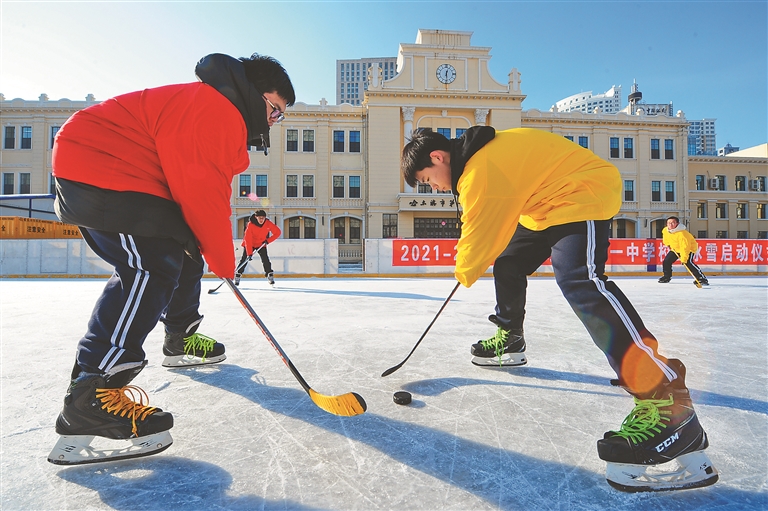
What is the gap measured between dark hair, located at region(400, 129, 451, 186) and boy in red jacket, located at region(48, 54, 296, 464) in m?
0.83

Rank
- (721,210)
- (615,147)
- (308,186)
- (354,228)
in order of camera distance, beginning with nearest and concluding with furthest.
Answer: (308,186)
(354,228)
(615,147)
(721,210)

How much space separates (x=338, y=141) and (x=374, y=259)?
17502 mm

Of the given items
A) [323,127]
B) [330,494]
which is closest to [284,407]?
[330,494]

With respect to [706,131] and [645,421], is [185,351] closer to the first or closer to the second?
[645,421]

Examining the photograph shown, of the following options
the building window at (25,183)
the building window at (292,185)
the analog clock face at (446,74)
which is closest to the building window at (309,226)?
the building window at (292,185)

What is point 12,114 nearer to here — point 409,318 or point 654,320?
point 409,318

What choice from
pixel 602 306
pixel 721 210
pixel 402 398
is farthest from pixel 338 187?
pixel 721 210

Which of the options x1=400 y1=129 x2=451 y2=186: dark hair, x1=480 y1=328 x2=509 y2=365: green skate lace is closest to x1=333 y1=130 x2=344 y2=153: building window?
x1=480 y1=328 x2=509 y2=365: green skate lace

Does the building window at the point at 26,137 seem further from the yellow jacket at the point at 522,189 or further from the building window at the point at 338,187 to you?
the yellow jacket at the point at 522,189

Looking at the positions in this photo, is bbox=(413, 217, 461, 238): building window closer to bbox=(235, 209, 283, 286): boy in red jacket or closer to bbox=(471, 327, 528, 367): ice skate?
bbox=(235, 209, 283, 286): boy in red jacket

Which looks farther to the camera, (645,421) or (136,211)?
(136,211)

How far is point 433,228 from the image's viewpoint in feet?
89.5

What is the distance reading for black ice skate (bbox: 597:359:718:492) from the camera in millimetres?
1300

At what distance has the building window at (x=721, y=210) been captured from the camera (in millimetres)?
33987
